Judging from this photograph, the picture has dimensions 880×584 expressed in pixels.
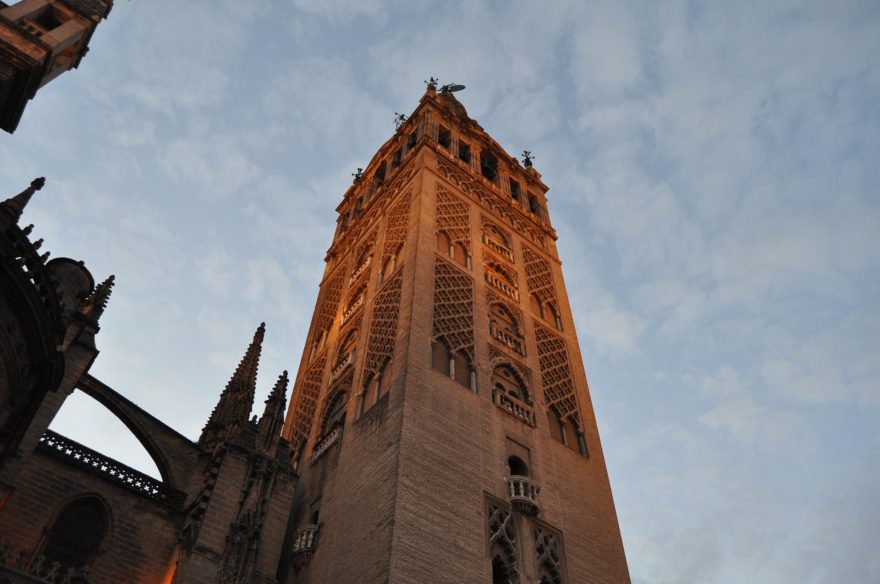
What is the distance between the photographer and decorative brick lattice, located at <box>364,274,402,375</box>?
19281 mm

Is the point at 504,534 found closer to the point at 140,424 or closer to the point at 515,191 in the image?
the point at 140,424

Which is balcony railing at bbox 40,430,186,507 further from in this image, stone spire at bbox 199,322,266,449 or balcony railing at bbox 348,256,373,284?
balcony railing at bbox 348,256,373,284

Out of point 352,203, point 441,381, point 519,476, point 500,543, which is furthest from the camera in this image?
point 352,203

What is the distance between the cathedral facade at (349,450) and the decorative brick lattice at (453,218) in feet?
0.42

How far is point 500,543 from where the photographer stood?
15.5 meters

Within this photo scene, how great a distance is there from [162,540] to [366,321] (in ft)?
28.7

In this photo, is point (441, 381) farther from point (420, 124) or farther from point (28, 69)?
point (420, 124)

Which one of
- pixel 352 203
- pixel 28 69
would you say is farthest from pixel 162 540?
pixel 352 203

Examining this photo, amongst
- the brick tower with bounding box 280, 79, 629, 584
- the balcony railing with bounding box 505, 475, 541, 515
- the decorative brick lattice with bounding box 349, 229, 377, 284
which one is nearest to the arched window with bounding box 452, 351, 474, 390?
the brick tower with bounding box 280, 79, 629, 584

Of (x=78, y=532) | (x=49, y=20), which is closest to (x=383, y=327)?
(x=78, y=532)

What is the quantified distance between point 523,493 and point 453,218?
1177 centimetres

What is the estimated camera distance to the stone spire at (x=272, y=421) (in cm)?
1782

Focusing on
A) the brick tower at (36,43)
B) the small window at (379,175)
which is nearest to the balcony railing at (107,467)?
the brick tower at (36,43)

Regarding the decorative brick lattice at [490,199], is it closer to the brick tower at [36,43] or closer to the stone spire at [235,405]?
the stone spire at [235,405]
